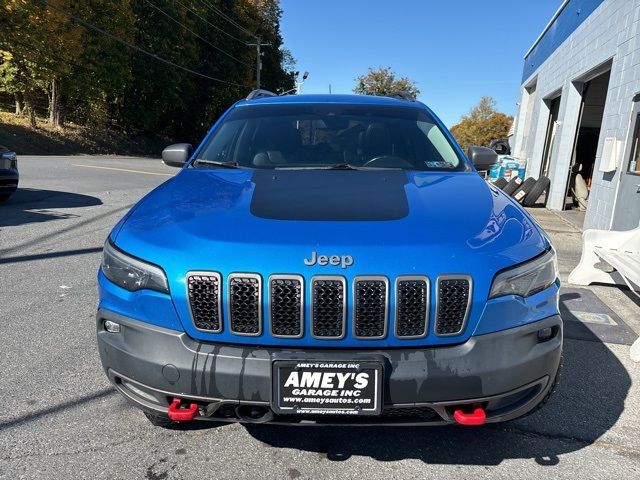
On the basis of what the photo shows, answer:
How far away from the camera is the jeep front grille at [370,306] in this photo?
1868 mm

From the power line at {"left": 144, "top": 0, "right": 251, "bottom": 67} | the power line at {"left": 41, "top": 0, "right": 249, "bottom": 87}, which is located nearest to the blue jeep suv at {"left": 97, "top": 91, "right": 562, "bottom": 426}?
the power line at {"left": 41, "top": 0, "right": 249, "bottom": 87}

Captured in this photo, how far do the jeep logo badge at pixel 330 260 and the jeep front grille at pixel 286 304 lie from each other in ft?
0.25

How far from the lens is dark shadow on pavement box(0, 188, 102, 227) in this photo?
7.56 metres

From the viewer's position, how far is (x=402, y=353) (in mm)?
1907

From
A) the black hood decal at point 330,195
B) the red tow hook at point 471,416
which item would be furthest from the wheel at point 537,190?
the red tow hook at point 471,416

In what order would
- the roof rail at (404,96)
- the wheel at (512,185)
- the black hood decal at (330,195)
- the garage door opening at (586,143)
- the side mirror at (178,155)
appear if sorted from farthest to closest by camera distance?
the wheel at (512,185)
the garage door opening at (586,143)
the roof rail at (404,96)
the side mirror at (178,155)
the black hood decal at (330,195)

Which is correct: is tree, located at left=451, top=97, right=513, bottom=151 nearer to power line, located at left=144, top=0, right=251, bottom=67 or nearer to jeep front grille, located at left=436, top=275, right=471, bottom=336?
power line, located at left=144, top=0, right=251, bottom=67

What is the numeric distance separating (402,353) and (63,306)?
3.38 metres

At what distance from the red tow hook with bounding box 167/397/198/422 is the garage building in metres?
7.02

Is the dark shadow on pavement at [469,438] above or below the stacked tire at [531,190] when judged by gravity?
below

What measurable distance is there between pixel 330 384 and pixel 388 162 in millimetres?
1727

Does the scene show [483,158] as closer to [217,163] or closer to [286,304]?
[217,163]

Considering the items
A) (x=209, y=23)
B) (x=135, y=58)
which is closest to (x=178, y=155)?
(x=135, y=58)

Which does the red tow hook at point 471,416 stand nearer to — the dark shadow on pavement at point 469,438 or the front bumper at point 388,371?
the front bumper at point 388,371
